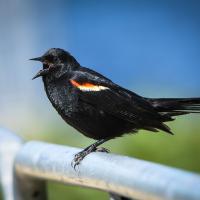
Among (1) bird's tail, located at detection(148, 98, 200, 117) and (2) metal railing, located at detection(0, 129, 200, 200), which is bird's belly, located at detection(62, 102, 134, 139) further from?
(2) metal railing, located at detection(0, 129, 200, 200)

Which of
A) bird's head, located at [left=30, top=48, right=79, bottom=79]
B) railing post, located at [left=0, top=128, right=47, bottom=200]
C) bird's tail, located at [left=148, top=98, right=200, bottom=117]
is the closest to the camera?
railing post, located at [left=0, top=128, right=47, bottom=200]

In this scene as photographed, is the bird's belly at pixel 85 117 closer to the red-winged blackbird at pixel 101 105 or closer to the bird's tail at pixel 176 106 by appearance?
the red-winged blackbird at pixel 101 105

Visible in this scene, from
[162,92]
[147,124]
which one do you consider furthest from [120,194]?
[162,92]

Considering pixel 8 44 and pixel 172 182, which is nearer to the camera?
pixel 172 182

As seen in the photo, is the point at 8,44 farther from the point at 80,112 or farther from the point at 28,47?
the point at 80,112

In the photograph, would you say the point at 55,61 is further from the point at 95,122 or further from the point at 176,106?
the point at 176,106

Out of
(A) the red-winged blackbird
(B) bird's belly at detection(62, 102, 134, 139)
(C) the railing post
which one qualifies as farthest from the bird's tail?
(C) the railing post

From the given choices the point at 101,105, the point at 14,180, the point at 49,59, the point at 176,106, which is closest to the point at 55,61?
the point at 49,59
